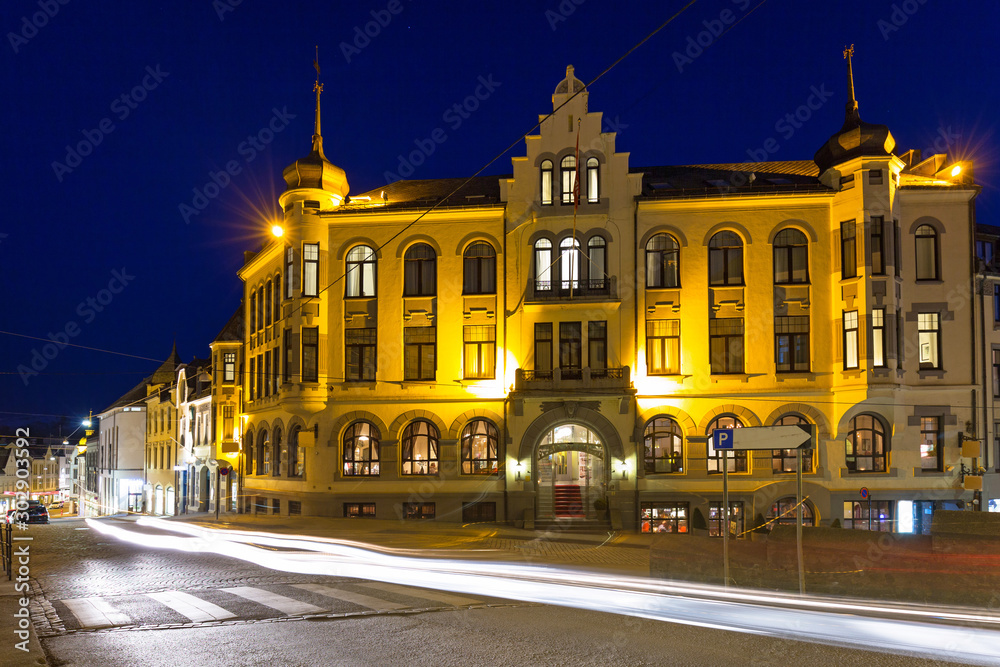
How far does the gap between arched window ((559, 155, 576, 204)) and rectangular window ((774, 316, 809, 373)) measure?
8.72m

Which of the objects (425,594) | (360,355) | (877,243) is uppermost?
(877,243)

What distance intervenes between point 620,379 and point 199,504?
31.2m

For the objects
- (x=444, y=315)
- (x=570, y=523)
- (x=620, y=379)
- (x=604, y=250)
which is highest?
(x=604, y=250)

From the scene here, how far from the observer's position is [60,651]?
1012 centimetres

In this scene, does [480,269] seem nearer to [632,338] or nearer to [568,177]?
[568,177]

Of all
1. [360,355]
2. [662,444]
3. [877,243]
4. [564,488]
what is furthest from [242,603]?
[877,243]

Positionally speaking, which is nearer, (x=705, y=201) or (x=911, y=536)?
(x=911, y=536)

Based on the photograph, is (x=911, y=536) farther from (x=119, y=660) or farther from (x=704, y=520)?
(x=704, y=520)

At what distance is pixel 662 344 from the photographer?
31.6 metres

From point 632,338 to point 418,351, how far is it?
8.02 meters

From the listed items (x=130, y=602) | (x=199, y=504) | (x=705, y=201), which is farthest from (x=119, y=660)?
(x=199, y=504)

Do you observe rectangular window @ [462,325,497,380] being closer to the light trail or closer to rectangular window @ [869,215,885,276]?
the light trail

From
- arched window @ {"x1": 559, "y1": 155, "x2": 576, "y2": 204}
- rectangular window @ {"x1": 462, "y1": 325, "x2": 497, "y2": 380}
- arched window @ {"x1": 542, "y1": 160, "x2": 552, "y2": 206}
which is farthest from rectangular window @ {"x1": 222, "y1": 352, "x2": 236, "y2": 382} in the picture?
arched window @ {"x1": 559, "y1": 155, "x2": 576, "y2": 204}

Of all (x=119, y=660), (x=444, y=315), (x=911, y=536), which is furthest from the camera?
(x=444, y=315)
